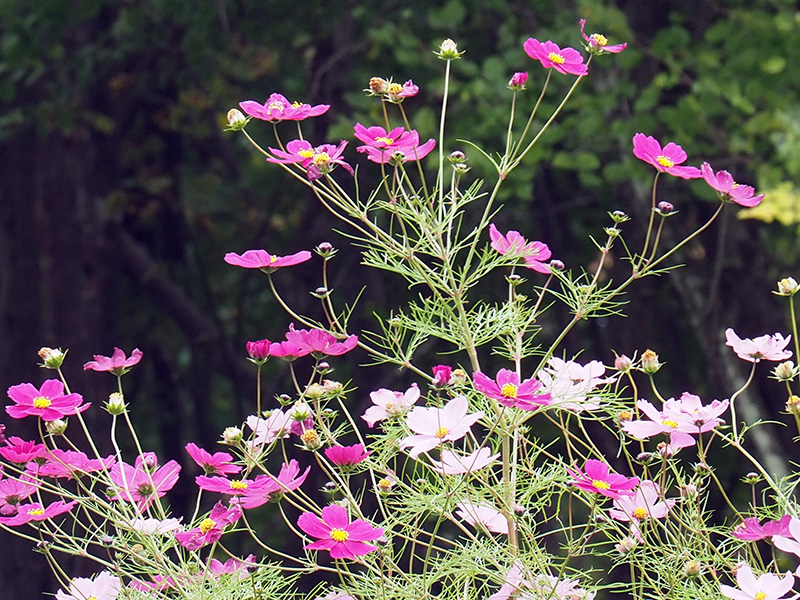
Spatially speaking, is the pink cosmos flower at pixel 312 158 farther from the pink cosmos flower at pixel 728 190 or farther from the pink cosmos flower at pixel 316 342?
the pink cosmos flower at pixel 728 190

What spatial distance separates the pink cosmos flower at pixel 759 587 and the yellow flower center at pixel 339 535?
0.26m

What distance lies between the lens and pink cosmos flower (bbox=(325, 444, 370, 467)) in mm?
740

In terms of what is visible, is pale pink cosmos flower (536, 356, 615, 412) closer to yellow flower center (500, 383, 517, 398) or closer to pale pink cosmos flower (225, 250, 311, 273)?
yellow flower center (500, 383, 517, 398)

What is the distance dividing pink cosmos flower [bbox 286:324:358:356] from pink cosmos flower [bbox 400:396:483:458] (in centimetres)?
9

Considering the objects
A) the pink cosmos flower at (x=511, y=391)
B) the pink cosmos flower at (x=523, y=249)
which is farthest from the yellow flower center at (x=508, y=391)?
the pink cosmos flower at (x=523, y=249)

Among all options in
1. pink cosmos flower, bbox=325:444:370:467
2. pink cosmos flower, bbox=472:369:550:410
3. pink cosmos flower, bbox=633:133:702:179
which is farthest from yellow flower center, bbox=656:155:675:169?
pink cosmos flower, bbox=325:444:370:467

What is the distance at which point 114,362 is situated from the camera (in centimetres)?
88

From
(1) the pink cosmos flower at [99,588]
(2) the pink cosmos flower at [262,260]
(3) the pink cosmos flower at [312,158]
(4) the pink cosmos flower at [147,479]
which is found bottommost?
(1) the pink cosmos flower at [99,588]

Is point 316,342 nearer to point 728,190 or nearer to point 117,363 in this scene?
point 117,363

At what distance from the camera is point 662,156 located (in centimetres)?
90

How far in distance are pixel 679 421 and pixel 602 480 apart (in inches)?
3.3

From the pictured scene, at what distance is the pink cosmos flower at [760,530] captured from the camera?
0.80m

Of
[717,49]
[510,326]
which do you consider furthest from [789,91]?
[510,326]

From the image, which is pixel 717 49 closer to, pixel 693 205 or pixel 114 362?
pixel 693 205
